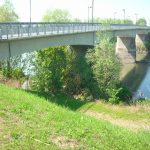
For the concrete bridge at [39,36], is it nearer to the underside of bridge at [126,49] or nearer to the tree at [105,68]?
the tree at [105,68]

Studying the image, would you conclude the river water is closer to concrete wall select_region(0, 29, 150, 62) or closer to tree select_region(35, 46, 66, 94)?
concrete wall select_region(0, 29, 150, 62)

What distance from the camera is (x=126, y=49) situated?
251 ft

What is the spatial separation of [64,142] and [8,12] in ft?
217

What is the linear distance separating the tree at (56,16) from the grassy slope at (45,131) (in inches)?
3174

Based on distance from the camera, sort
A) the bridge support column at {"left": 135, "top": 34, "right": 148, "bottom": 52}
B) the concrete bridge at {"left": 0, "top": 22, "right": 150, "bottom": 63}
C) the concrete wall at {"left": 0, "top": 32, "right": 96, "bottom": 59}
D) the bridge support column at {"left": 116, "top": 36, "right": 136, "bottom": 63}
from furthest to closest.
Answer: the bridge support column at {"left": 135, "top": 34, "right": 148, "bottom": 52} < the bridge support column at {"left": 116, "top": 36, "right": 136, "bottom": 63} < the concrete wall at {"left": 0, "top": 32, "right": 96, "bottom": 59} < the concrete bridge at {"left": 0, "top": 22, "right": 150, "bottom": 63}

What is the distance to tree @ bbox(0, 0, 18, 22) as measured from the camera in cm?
7050

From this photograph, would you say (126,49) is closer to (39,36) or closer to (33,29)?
(39,36)

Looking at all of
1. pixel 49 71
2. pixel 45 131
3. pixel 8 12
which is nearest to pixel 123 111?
pixel 49 71

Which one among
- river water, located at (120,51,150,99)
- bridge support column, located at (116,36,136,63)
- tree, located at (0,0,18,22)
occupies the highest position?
tree, located at (0,0,18,22)

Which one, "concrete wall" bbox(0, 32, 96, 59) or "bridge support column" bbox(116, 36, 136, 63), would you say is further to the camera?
"bridge support column" bbox(116, 36, 136, 63)

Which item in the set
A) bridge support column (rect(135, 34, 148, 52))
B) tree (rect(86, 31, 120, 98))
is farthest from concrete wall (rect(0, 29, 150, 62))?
bridge support column (rect(135, 34, 148, 52))

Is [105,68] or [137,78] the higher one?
[105,68]

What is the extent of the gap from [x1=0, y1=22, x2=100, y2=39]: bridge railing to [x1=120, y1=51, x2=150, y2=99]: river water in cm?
1058

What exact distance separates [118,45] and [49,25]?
149ft
